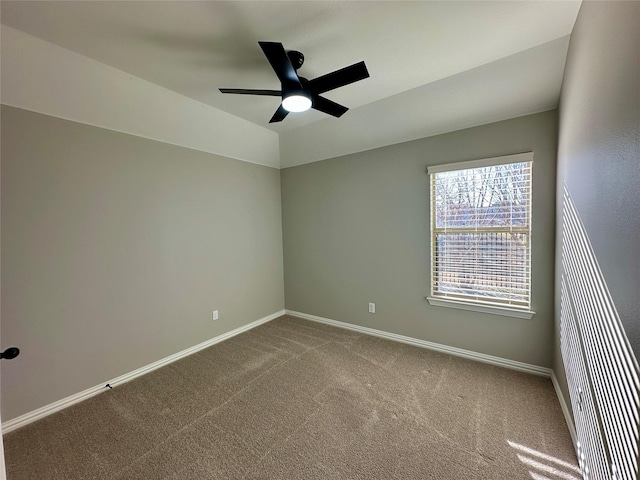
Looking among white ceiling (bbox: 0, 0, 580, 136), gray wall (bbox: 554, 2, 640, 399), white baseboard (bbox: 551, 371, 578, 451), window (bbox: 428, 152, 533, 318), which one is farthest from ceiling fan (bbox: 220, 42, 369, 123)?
white baseboard (bbox: 551, 371, 578, 451)

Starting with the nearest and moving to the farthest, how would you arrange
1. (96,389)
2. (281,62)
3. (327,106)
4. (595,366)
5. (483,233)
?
(595,366)
(281,62)
(327,106)
(96,389)
(483,233)

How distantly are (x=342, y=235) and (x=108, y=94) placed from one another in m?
2.83

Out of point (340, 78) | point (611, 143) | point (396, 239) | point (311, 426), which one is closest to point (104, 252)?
point (311, 426)

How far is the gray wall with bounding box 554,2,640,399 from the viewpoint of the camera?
33.9 inches

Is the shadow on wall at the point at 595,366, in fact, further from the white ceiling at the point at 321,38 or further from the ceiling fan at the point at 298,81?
the ceiling fan at the point at 298,81

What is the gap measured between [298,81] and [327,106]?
0.45m

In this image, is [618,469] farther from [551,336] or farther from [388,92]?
[388,92]

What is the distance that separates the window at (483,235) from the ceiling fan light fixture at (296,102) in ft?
5.39

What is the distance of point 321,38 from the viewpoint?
6.23 feet

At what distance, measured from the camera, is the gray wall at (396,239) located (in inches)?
96.7

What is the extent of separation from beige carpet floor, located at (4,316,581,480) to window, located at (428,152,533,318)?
2.36 feet

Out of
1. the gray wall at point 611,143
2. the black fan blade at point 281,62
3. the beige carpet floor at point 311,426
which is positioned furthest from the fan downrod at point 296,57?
the beige carpet floor at point 311,426

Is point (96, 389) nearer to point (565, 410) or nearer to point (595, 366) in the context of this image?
Answer: point (595, 366)

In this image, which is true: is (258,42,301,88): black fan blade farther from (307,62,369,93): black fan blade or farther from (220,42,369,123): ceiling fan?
(307,62,369,93): black fan blade
